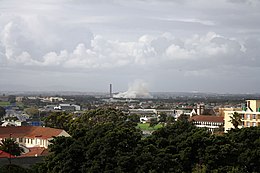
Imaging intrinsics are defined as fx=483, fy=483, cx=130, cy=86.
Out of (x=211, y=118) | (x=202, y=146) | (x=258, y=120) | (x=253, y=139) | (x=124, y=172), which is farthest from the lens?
(x=211, y=118)

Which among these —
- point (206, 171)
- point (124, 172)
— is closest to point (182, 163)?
point (206, 171)

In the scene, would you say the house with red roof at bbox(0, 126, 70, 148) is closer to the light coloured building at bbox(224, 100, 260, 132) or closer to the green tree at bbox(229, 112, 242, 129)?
the green tree at bbox(229, 112, 242, 129)

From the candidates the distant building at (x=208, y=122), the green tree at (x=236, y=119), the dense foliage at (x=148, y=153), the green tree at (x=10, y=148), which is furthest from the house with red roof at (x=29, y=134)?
the distant building at (x=208, y=122)

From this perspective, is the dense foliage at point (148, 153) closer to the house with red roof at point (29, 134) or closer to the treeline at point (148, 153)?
the treeline at point (148, 153)

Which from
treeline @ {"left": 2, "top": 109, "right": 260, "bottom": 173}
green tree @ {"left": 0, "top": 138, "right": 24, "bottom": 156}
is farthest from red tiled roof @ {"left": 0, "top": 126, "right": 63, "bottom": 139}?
treeline @ {"left": 2, "top": 109, "right": 260, "bottom": 173}

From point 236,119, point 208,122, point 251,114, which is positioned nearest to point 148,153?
point 236,119

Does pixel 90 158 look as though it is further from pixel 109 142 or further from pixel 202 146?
pixel 202 146

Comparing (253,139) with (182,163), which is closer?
(182,163)
